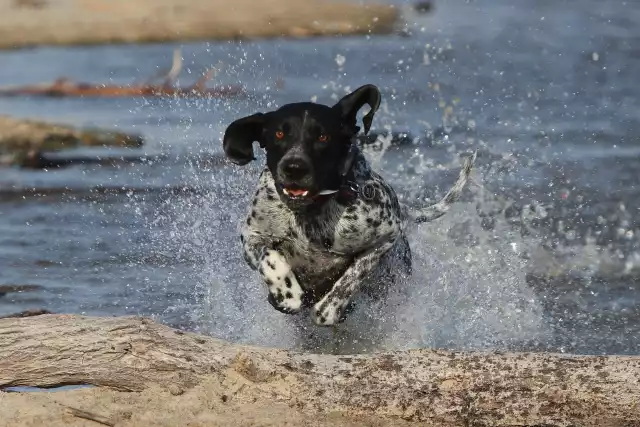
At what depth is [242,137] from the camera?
6059 millimetres

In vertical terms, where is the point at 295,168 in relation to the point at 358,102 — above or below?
below

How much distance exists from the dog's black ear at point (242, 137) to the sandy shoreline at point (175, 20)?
1165 centimetres

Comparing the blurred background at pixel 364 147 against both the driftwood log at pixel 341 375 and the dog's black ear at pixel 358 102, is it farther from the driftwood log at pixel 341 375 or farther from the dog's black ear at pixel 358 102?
the driftwood log at pixel 341 375

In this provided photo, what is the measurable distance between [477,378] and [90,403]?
1.46 meters

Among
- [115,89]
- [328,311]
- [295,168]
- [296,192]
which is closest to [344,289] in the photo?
[328,311]

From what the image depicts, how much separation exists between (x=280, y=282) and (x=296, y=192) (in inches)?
21.0

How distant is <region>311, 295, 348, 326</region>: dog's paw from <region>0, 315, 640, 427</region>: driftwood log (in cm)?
105

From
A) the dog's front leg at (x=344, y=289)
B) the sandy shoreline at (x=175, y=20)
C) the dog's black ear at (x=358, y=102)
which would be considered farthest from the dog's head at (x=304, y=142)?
the sandy shoreline at (x=175, y=20)

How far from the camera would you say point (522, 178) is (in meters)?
10.3

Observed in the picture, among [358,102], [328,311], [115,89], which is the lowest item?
[115,89]

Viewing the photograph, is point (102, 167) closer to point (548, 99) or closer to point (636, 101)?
point (548, 99)

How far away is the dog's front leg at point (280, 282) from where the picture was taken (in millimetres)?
6047

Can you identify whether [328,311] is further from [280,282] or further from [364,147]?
[364,147]

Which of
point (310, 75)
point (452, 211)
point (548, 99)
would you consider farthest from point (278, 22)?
point (452, 211)
